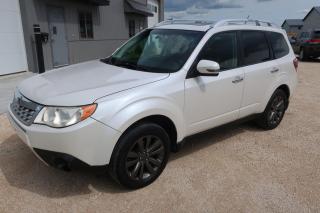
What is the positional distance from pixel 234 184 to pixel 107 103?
5.75ft

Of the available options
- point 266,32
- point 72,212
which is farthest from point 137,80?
point 266,32

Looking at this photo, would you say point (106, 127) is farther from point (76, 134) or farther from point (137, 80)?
point (137, 80)

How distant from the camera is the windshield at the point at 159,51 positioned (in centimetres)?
341

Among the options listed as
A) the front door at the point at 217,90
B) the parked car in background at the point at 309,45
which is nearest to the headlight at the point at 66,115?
the front door at the point at 217,90

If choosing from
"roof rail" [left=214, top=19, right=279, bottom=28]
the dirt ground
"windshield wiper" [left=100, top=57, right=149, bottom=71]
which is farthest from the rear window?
"windshield wiper" [left=100, top=57, right=149, bottom=71]

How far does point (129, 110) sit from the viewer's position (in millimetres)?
2760

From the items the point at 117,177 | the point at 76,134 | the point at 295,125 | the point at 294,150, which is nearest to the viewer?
the point at 76,134

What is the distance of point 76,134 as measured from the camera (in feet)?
8.33

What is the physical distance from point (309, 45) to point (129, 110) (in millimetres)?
16078

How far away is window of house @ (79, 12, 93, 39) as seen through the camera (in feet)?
38.2

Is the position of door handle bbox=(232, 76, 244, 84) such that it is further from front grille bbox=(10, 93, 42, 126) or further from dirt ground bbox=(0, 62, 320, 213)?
front grille bbox=(10, 93, 42, 126)

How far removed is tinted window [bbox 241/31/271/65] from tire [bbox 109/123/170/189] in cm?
185

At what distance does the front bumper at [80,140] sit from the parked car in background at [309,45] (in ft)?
51.2

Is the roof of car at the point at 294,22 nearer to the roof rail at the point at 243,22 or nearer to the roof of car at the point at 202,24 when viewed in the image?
the roof rail at the point at 243,22
